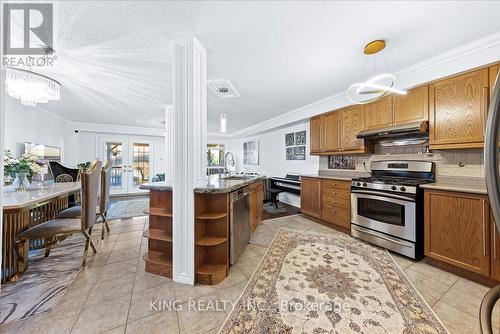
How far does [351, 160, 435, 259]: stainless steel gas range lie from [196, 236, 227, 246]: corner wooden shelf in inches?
80.8

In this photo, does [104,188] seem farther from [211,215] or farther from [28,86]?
[211,215]

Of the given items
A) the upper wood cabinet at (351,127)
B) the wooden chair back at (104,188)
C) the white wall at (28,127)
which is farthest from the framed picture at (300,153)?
the white wall at (28,127)

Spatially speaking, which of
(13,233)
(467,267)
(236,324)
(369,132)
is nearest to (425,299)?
(467,267)

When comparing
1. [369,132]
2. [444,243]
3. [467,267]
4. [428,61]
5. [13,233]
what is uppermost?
[428,61]

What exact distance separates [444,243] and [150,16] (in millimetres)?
3577

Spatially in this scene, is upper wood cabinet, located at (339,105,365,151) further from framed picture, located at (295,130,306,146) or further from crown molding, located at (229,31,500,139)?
framed picture, located at (295,130,306,146)

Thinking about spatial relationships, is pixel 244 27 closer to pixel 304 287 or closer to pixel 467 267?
pixel 304 287

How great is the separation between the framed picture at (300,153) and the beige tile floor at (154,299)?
113 inches

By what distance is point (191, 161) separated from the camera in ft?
6.15

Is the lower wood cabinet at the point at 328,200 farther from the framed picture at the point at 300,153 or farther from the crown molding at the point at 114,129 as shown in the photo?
the crown molding at the point at 114,129

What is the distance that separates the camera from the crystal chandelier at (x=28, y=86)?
7.37 ft

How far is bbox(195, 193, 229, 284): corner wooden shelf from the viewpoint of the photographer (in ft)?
6.41

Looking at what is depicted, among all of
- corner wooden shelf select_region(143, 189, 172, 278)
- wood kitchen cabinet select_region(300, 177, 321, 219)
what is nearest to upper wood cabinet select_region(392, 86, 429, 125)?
wood kitchen cabinet select_region(300, 177, 321, 219)

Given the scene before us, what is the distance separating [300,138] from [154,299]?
169 inches
